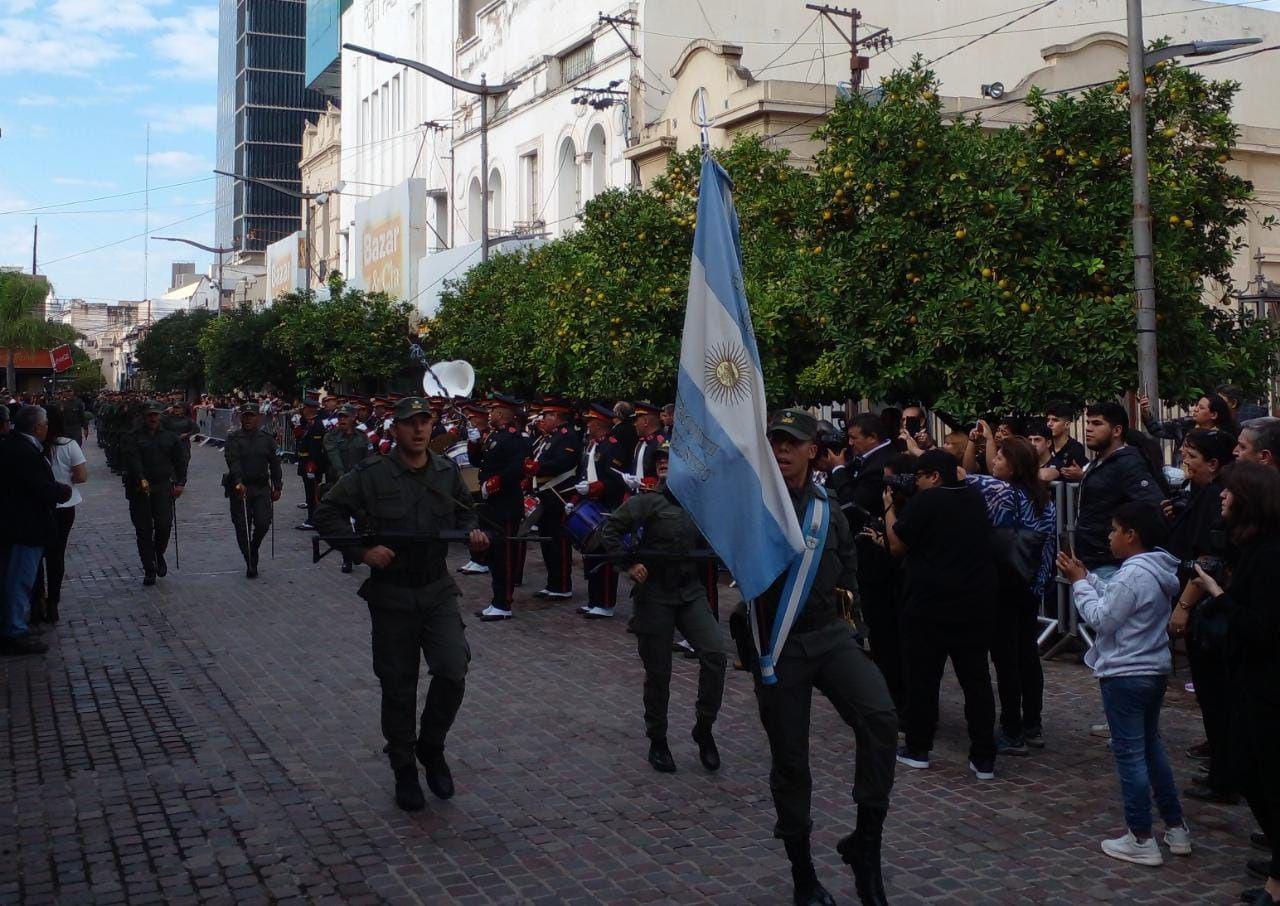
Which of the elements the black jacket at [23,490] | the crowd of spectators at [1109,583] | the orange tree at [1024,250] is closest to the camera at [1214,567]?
the crowd of spectators at [1109,583]

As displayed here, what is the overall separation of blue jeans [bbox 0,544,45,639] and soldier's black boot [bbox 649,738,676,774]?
5579 mm

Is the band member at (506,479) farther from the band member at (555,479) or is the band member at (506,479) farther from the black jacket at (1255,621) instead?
the black jacket at (1255,621)

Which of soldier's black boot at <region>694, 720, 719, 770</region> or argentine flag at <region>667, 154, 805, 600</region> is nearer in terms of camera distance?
argentine flag at <region>667, 154, 805, 600</region>

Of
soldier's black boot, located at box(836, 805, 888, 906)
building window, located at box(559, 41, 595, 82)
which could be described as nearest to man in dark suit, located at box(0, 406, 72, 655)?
soldier's black boot, located at box(836, 805, 888, 906)

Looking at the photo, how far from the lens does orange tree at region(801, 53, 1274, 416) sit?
13.3 m

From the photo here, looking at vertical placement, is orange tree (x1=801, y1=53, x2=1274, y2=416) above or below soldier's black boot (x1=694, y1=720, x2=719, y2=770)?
above

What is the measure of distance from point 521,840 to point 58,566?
7.21m

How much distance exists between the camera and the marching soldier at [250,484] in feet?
49.0

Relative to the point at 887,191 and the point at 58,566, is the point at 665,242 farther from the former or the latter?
the point at 58,566

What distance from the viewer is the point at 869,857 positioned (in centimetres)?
536

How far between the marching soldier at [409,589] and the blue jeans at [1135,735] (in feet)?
9.70

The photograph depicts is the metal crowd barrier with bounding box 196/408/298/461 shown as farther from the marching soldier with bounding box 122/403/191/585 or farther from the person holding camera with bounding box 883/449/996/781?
the person holding camera with bounding box 883/449/996/781

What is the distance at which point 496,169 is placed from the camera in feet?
147

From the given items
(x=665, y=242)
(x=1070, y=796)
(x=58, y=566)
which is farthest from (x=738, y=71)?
(x=1070, y=796)
